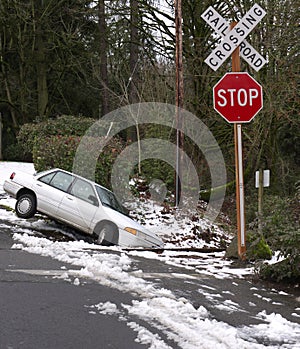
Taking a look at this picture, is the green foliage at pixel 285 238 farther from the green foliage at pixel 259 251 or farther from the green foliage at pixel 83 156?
the green foliage at pixel 83 156

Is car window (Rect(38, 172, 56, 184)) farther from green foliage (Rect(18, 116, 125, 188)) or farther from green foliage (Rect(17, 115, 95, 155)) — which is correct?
green foliage (Rect(17, 115, 95, 155))

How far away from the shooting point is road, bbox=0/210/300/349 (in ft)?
14.7

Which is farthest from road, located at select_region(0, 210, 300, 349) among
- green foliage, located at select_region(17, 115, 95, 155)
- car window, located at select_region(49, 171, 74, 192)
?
green foliage, located at select_region(17, 115, 95, 155)

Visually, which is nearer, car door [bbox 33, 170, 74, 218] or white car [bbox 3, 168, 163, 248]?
white car [bbox 3, 168, 163, 248]

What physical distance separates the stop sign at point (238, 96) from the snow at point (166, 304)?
257 centimetres

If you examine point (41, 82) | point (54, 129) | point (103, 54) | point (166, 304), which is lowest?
point (166, 304)

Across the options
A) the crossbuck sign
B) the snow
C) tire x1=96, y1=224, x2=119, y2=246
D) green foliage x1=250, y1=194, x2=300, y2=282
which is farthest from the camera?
tire x1=96, y1=224, x2=119, y2=246

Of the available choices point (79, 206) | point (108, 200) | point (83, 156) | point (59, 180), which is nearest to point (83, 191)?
point (79, 206)

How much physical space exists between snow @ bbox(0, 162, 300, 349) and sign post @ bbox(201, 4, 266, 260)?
1.33 meters

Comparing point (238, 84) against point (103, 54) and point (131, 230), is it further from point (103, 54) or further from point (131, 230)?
point (103, 54)

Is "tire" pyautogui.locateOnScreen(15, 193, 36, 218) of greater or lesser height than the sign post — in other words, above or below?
below

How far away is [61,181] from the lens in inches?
476

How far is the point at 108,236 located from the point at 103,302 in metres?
5.63

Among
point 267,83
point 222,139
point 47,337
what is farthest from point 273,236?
point 222,139
